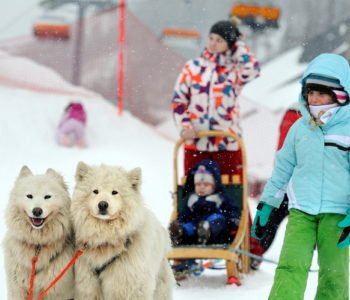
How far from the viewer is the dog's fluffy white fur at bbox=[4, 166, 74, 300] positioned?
3.80m

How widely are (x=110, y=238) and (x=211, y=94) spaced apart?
2.59 meters

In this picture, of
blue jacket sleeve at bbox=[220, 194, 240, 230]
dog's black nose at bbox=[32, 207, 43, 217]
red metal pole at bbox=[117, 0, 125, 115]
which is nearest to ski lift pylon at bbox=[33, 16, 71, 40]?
red metal pole at bbox=[117, 0, 125, 115]

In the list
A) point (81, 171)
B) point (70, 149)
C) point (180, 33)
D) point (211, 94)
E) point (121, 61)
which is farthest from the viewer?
point (180, 33)

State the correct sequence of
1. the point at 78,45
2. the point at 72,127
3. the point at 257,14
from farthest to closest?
the point at 257,14 < the point at 78,45 < the point at 72,127

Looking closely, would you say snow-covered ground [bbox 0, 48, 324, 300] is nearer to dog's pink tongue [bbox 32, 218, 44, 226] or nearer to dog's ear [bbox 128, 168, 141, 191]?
dog's ear [bbox 128, 168, 141, 191]

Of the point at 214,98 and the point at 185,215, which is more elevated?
the point at 214,98

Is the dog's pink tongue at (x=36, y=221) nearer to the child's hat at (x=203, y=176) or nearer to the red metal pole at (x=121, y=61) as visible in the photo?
the child's hat at (x=203, y=176)

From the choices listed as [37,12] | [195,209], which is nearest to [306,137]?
[195,209]

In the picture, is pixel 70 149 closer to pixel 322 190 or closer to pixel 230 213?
pixel 230 213

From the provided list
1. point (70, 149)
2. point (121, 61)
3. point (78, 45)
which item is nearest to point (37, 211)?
point (70, 149)

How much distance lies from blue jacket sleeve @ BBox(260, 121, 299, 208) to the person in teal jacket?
8 centimetres

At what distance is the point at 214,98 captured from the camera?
243 inches

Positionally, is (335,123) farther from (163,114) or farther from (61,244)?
(163,114)

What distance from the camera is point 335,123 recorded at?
3918 mm
